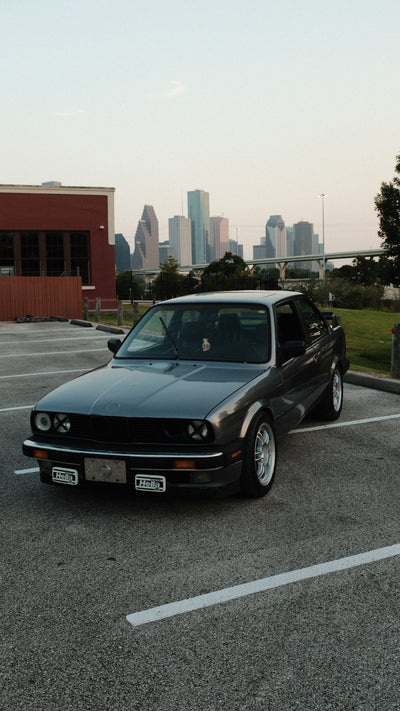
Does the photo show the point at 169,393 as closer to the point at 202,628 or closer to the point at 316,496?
the point at 316,496

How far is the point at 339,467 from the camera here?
5.74 metres

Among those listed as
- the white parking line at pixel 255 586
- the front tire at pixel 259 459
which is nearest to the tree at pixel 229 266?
the front tire at pixel 259 459

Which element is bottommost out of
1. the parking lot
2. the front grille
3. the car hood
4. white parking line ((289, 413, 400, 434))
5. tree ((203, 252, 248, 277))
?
the parking lot

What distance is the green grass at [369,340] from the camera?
1367cm

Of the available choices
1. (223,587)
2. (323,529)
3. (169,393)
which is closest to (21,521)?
(169,393)

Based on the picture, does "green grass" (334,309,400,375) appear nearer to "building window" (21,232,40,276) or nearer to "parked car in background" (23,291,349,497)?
"parked car in background" (23,291,349,497)

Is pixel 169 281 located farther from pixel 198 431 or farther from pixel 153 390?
pixel 198 431

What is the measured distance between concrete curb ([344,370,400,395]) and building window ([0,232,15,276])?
27911mm

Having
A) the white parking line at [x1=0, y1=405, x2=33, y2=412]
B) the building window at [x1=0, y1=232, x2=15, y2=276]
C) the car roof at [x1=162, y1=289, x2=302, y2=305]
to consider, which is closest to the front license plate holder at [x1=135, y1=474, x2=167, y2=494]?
the car roof at [x1=162, y1=289, x2=302, y2=305]

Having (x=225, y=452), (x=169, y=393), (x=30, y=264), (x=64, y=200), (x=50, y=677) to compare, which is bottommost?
(x=50, y=677)

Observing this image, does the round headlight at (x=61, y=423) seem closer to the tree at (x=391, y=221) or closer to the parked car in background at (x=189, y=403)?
the parked car in background at (x=189, y=403)

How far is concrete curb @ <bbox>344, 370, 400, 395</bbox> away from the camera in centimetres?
930

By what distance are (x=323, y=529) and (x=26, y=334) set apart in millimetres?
16913

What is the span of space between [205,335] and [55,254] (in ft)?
102
